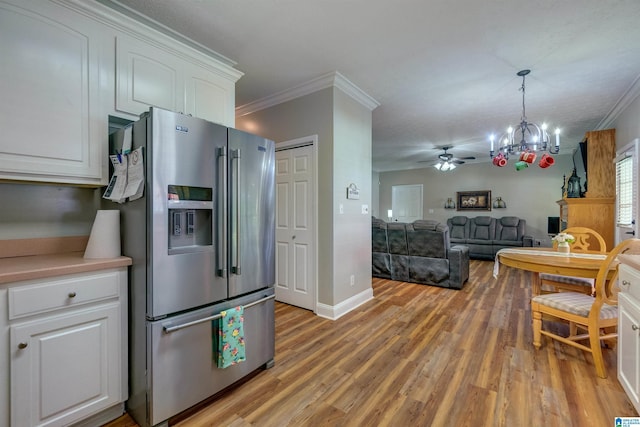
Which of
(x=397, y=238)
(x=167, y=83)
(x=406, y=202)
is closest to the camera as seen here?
(x=167, y=83)

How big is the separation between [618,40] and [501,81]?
0.92 m

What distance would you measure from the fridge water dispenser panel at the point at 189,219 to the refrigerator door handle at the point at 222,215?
0.18 feet

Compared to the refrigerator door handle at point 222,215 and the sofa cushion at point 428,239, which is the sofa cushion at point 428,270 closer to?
A: the sofa cushion at point 428,239

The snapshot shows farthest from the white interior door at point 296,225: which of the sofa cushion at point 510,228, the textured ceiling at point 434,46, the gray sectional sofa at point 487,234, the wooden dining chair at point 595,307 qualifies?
the sofa cushion at point 510,228

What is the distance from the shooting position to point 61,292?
138 cm

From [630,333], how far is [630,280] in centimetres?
28

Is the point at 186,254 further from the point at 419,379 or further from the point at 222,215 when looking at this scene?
the point at 419,379

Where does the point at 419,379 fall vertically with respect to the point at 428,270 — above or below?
below

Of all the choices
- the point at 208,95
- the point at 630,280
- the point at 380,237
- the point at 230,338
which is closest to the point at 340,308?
the point at 230,338

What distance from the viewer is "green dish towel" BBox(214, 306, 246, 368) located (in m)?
1.72

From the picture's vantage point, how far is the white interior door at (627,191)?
3377mm

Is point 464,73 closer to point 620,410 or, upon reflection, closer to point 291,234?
point 291,234

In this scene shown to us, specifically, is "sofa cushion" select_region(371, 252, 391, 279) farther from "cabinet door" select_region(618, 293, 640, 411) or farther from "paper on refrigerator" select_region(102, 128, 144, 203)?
"paper on refrigerator" select_region(102, 128, 144, 203)

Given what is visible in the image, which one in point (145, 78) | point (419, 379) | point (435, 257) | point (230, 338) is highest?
point (145, 78)
